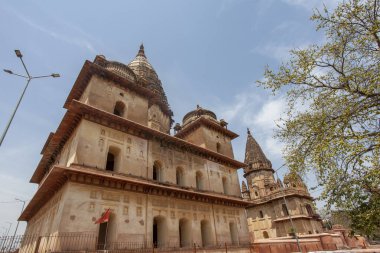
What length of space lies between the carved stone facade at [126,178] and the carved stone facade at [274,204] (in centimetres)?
1464

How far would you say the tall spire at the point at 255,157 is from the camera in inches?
1671

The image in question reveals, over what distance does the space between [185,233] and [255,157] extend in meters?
31.2

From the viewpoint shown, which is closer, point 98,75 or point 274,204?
point 98,75

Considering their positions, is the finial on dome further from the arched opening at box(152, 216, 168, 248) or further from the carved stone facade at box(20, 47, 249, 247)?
the arched opening at box(152, 216, 168, 248)

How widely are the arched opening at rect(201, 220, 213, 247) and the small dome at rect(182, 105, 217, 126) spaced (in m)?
12.4

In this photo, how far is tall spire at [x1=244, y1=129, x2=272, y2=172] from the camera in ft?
139

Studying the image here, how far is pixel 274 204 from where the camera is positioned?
35.5 m

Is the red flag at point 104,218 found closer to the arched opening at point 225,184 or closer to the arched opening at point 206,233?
the arched opening at point 206,233

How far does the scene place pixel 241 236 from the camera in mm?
18750

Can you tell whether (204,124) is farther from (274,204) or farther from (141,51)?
(274,204)

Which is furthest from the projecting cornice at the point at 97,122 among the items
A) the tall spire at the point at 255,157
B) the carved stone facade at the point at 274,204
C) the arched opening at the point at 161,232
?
the tall spire at the point at 255,157

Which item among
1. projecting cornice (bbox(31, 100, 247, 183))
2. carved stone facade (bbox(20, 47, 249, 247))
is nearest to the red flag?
carved stone facade (bbox(20, 47, 249, 247))

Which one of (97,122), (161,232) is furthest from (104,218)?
(97,122)

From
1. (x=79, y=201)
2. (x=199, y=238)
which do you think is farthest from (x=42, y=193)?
(x=199, y=238)
